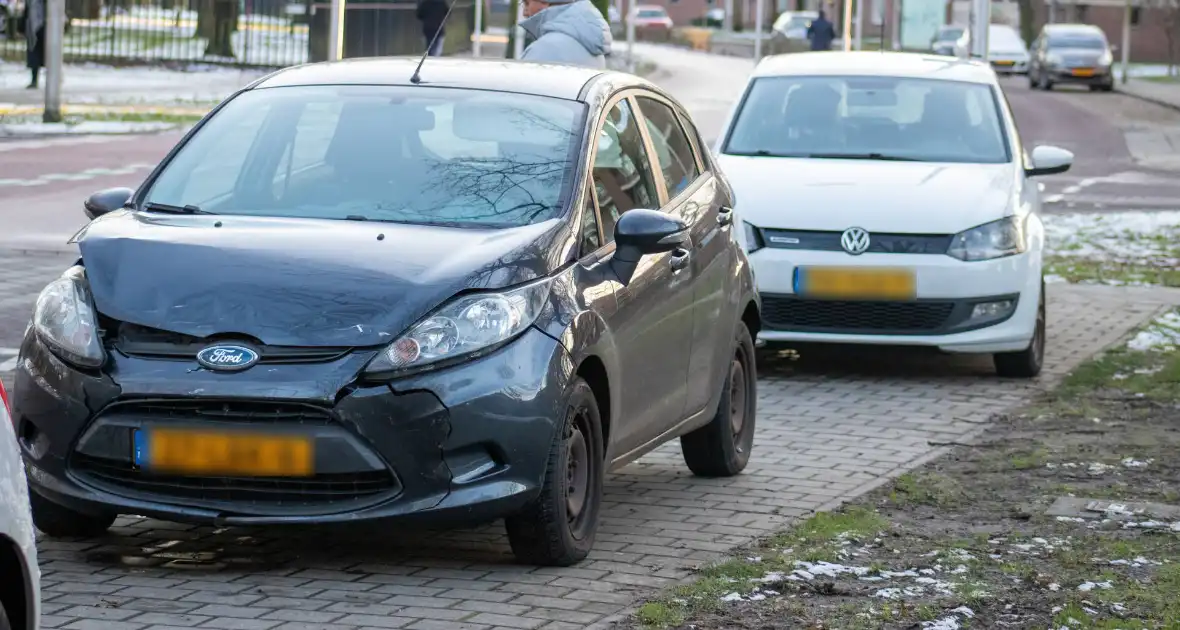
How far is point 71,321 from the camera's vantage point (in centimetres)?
602

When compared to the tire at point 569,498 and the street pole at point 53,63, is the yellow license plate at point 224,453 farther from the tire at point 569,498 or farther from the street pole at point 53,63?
the street pole at point 53,63

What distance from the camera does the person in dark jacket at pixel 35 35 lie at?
1164 inches

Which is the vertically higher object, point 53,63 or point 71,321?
point 53,63

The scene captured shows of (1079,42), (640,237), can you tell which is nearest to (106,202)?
(640,237)

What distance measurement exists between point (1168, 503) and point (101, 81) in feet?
92.7

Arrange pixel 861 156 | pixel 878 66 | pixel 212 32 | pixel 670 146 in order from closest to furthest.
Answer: pixel 670 146, pixel 861 156, pixel 878 66, pixel 212 32

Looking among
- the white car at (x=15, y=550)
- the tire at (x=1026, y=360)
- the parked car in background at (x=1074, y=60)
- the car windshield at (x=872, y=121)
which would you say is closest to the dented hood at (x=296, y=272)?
the white car at (x=15, y=550)

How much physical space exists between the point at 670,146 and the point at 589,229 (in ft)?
3.79

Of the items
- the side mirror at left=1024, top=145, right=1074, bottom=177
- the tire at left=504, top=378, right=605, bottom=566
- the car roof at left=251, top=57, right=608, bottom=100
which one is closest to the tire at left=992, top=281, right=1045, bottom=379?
the side mirror at left=1024, top=145, right=1074, bottom=177

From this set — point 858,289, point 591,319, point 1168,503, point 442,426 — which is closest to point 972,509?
point 1168,503

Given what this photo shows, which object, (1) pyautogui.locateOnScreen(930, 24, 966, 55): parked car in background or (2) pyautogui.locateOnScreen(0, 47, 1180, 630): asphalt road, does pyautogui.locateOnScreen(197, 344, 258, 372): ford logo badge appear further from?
(1) pyautogui.locateOnScreen(930, 24, 966, 55): parked car in background

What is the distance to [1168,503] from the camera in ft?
25.1

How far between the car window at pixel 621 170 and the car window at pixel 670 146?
0.17 m

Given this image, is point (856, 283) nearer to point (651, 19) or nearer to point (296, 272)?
point (296, 272)
